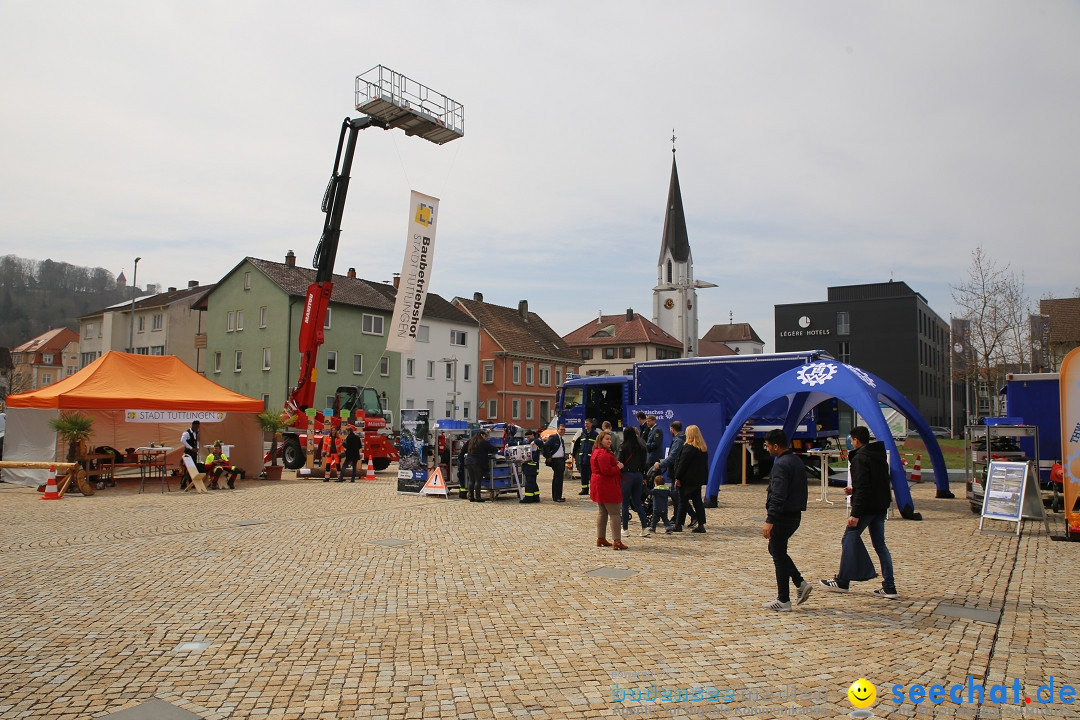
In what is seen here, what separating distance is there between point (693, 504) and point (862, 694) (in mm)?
6614

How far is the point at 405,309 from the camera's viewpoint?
2105 centimetres

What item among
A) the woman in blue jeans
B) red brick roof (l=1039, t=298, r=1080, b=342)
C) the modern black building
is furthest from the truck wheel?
the modern black building

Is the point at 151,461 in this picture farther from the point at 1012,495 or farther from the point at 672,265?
the point at 672,265

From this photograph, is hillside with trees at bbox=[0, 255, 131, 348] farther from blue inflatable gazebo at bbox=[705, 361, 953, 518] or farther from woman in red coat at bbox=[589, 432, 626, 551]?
woman in red coat at bbox=[589, 432, 626, 551]

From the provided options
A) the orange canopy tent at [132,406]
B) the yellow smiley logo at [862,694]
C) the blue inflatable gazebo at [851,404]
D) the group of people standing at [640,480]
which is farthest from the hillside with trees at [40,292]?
the yellow smiley logo at [862,694]

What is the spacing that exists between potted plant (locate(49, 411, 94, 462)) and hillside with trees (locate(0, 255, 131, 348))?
2553 inches

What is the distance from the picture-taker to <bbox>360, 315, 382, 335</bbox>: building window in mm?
46844

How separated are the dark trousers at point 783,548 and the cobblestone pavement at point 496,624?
284 mm

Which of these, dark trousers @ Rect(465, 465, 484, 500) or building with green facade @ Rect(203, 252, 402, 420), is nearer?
dark trousers @ Rect(465, 465, 484, 500)

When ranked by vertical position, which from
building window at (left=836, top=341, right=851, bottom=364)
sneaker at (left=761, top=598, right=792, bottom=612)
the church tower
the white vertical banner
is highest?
the church tower

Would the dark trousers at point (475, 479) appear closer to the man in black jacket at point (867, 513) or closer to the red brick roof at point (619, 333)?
the man in black jacket at point (867, 513)

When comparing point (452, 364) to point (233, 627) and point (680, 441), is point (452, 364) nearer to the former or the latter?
point (680, 441)

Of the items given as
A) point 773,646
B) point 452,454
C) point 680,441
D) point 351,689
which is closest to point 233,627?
point 351,689

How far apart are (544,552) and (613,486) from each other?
3.98 ft
